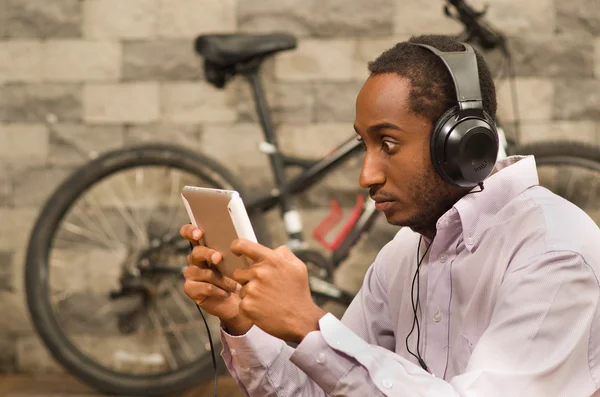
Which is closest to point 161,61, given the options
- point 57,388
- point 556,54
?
point 57,388

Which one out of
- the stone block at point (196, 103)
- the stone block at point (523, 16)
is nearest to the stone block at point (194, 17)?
the stone block at point (196, 103)

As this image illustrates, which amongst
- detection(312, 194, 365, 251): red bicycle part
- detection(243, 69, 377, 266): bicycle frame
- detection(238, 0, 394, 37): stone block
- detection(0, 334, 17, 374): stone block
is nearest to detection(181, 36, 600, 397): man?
detection(243, 69, 377, 266): bicycle frame

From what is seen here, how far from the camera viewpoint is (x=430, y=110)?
3.93 feet

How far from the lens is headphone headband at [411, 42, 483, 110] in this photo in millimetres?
1169

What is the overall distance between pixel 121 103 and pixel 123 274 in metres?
0.61

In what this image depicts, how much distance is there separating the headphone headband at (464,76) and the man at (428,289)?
0.03 meters

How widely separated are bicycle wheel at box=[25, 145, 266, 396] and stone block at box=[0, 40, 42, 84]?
48 cm

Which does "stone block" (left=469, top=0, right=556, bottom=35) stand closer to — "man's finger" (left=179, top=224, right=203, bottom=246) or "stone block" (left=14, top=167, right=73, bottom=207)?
"stone block" (left=14, top=167, right=73, bottom=207)

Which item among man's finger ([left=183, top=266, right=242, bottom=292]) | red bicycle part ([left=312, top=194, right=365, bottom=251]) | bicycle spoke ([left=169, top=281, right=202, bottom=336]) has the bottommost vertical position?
bicycle spoke ([left=169, top=281, right=202, bottom=336])

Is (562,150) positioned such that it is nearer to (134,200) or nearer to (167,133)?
(167,133)

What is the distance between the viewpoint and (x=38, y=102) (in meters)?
2.97

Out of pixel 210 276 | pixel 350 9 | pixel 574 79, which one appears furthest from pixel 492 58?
pixel 210 276

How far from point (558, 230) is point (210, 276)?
50cm

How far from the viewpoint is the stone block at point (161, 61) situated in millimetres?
2902
